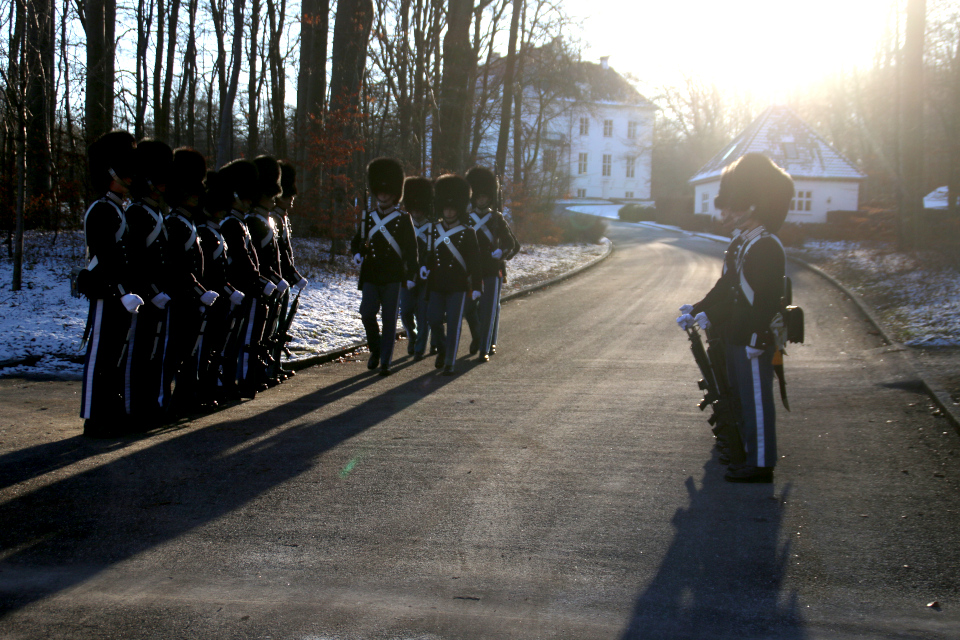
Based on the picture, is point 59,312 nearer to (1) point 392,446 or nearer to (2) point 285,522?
(1) point 392,446

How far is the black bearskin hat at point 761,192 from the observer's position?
5.44 meters

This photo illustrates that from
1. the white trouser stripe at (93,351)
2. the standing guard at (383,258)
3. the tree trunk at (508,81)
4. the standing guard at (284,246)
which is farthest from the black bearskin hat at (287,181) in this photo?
the tree trunk at (508,81)

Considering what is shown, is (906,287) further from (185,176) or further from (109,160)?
(109,160)

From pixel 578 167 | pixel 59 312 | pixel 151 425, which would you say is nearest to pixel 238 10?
pixel 59 312

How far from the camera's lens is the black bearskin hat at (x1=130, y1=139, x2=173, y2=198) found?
6.15m

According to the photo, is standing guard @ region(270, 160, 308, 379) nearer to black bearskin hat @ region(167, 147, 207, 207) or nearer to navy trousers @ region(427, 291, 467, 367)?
black bearskin hat @ region(167, 147, 207, 207)

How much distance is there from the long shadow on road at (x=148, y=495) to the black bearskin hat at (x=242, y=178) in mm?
2039

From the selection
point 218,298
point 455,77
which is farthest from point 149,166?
point 455,77

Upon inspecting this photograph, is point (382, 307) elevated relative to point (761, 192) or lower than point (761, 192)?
lower

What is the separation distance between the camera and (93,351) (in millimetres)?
6129

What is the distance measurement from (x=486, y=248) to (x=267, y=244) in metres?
3.07

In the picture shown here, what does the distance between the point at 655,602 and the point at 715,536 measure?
902 mm

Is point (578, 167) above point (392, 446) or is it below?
above

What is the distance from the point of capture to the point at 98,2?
1672cm
